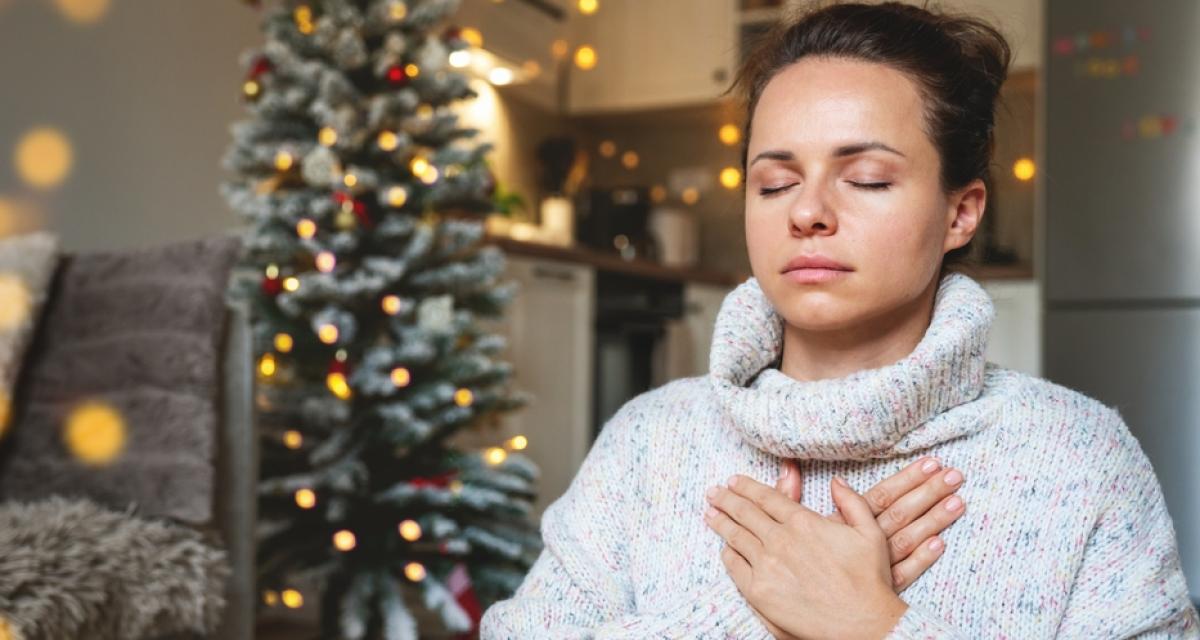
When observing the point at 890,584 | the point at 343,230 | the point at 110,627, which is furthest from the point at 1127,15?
the point at 110,627

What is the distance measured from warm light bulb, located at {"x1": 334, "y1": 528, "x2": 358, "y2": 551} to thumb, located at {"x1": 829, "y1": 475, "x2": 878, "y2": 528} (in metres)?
1.57

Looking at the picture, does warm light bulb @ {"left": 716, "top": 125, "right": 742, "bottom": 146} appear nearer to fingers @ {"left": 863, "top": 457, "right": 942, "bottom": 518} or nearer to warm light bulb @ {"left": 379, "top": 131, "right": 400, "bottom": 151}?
warm light bulb @ {"left": 379, "top": 131, "right": 400, "bottom": 151}

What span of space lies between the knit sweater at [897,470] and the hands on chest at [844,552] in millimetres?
15

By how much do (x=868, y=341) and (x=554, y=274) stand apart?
245 centimetres

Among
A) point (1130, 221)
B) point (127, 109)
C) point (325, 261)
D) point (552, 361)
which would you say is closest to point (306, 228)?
point (325, 261)

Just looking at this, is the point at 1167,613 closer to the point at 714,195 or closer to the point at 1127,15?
the point at 1127,15

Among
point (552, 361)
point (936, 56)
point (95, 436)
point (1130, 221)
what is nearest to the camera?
point (936, 56)

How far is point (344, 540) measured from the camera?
7.34ft

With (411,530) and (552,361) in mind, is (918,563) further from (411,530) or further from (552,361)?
(552,361)

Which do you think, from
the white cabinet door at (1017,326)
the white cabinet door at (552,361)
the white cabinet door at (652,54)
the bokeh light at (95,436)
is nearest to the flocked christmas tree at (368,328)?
the bokeh light at (95,436)

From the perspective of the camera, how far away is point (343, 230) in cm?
230

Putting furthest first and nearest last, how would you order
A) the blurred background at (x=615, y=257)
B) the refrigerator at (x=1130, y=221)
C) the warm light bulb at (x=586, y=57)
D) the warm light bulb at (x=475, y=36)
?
the warm light bulb at (x=586, y=57) → the warm light bulb at (x=475, y=36) → the refrigerator at (x=1130, y=221) → the blurred background at (x=615, y=257)

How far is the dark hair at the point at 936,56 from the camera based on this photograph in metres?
0.91

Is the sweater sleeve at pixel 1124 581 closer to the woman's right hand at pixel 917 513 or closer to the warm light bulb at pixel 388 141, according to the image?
the woman's right hand at pixel 917 513
